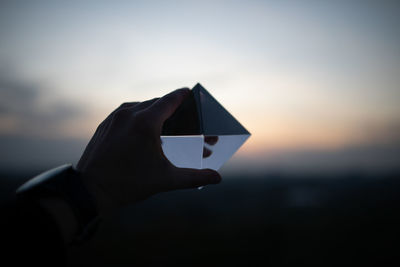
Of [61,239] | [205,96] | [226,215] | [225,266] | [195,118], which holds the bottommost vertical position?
[225,266]

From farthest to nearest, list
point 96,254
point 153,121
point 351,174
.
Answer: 1. point 351,174
2. point 96,254
3. point 153,121

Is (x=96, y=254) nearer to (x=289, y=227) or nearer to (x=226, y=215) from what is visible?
(x=226, y=215)

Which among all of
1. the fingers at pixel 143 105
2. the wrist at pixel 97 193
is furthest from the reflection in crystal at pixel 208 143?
the wrist at pixel 97 193

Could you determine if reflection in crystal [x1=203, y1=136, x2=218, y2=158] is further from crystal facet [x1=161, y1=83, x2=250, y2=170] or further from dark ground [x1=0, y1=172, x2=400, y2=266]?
dark ground [x1=0, y1=172, x2=400, y2=266]

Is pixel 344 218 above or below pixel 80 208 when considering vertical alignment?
below

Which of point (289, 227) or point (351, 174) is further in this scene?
point (351, 174)

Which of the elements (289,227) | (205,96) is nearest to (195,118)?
(205,96)

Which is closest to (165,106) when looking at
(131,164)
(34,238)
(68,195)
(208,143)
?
(131,164)
